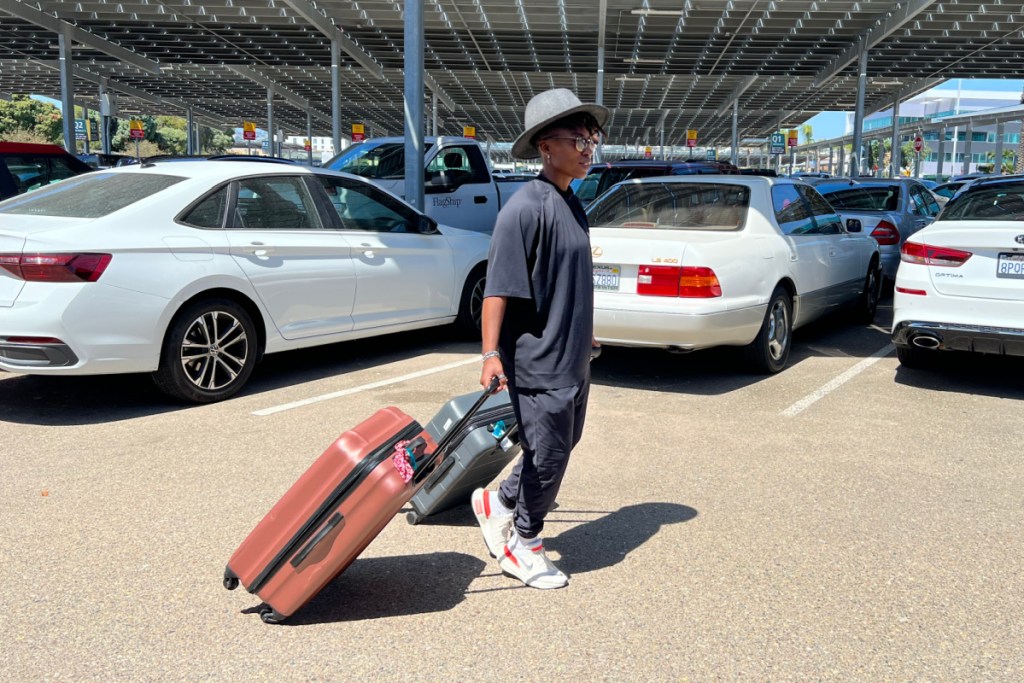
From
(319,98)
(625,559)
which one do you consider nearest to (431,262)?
(625,559)

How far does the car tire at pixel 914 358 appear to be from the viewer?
7.63 meters

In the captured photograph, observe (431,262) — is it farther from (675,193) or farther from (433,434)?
(433,434)

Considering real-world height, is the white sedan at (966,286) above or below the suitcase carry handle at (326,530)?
above

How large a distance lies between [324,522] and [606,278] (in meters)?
4.11

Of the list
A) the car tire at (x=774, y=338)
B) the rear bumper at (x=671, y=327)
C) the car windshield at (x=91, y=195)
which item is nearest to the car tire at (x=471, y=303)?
the rear bumper at (x=671, y=327)

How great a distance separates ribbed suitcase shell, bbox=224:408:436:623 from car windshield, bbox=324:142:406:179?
11.3 metres

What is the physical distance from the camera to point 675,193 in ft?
25.4

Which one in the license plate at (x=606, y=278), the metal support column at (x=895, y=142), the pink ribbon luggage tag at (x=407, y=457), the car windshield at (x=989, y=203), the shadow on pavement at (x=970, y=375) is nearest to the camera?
the pink ribbon luggage tag at (x=407, y=457)

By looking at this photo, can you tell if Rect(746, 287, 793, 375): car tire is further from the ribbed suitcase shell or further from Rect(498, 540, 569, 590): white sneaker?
the ribbed suitcase shell

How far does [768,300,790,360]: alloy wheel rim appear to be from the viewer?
741 cm

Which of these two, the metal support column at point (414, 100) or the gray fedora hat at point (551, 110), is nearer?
the gray fedora hat at point (551, 110)

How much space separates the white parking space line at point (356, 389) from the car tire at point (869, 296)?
176 inches

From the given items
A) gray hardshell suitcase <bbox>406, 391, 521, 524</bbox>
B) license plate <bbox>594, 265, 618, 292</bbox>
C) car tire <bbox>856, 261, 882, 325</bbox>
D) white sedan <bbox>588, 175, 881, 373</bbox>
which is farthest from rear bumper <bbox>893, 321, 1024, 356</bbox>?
gray hardshell suitcase <bbox>406, 391, 521, 524</bbox>

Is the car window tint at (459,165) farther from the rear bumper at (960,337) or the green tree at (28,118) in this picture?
the green tree at (28,118)
